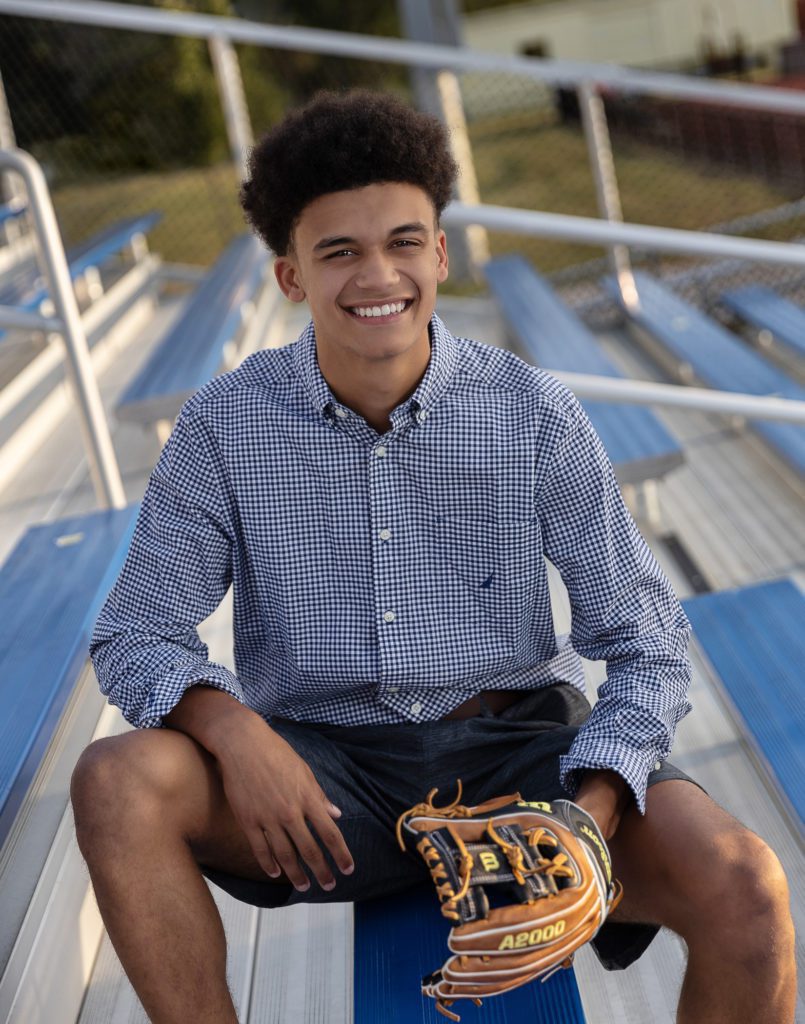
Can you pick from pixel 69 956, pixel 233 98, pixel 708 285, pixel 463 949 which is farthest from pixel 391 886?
pixel 708 285

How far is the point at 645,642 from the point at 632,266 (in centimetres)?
512

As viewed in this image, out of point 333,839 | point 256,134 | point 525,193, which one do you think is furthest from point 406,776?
point 525,193

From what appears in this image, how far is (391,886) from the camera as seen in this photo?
4.56ft

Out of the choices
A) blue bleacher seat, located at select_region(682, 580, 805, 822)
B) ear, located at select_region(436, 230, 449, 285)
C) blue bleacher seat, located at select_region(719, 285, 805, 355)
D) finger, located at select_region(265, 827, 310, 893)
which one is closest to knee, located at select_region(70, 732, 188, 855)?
finger, located at select_region(265, 827, 310, 893)

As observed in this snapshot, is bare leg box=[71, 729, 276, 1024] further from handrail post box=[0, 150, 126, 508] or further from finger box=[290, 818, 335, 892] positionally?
handrail post box=[0, 150, 126, 508]

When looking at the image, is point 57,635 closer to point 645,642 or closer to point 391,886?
point 391,886

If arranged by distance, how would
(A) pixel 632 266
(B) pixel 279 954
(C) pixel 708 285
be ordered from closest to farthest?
(B) pixel 279 954 < (C) pixel 708 285 < (A) pixel 632 266

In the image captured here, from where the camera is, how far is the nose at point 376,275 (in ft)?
4.49

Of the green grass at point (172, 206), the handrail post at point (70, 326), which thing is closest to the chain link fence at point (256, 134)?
the green grass at point (172, 206)

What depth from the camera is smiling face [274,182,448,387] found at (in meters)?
1.37

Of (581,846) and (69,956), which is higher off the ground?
(581,846)

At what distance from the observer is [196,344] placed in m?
3.36

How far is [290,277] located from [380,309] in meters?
0.16

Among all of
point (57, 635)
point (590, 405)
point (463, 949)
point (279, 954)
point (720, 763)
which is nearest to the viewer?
point (463, 949)
